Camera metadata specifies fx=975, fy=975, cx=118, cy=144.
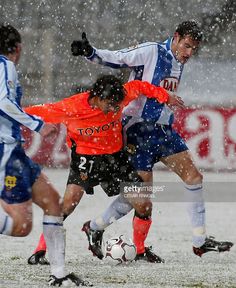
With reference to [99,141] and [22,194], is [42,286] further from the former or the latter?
[99,141]

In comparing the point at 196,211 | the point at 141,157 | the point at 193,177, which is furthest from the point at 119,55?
the point at 196,211

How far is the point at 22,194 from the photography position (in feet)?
19.6

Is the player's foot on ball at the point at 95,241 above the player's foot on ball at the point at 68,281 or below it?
above

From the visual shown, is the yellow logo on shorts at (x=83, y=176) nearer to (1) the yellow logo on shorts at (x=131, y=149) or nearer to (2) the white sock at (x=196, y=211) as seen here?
(1) the yellow logo on shorts at (x=131, y=149)

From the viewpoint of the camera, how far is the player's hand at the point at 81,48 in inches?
291

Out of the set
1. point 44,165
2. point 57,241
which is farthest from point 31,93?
point 57,241

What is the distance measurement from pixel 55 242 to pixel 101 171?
1552mm

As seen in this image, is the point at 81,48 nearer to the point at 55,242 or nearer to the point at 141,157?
the point at 141,157

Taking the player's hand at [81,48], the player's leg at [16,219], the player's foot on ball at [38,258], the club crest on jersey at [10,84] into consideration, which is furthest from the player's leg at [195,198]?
the club crest on jersey at [10,84]

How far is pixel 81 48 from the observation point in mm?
7457

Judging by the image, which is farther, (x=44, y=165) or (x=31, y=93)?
(x=31, y=93)

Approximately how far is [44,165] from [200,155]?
2.60m

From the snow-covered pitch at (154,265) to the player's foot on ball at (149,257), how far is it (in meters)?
0.09

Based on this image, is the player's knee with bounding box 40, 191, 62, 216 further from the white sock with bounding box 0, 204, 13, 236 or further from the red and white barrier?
the red and white barrier
